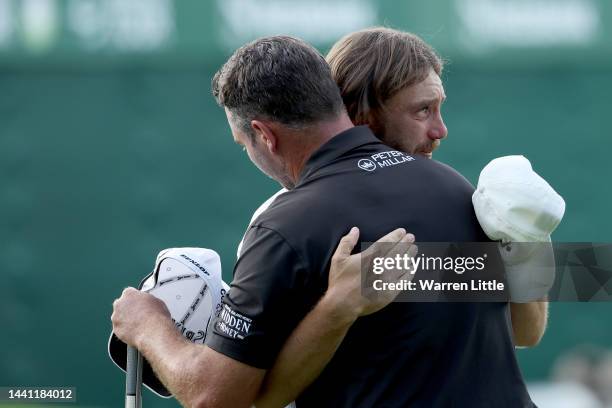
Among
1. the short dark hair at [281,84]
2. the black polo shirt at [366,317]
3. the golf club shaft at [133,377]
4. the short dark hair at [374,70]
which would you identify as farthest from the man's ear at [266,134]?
the golf club shaft at [133,377]

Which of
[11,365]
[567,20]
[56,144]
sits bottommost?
[11,365]

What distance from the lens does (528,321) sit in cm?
314

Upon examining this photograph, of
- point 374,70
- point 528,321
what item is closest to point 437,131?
point 374,70

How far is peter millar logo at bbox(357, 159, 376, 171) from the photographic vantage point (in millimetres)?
2848

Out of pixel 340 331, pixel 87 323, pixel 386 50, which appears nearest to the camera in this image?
pixel 340 331

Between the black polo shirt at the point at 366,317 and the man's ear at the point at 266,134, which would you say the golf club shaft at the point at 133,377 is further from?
the man's ear at the point at 266,134

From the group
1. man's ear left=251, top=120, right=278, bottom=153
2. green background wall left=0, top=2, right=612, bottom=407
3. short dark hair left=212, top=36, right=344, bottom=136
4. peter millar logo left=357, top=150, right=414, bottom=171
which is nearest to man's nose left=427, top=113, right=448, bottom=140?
peter millar logo left=357, top=150, right=414, bottom=171

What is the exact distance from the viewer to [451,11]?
8141 millimetres

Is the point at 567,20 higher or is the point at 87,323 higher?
the point at 567,20

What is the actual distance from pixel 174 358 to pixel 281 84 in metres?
0.80

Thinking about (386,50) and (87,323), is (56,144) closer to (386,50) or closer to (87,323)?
(87,323)

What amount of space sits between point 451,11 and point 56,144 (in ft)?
10.8

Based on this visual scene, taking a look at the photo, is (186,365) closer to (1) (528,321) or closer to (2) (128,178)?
(1) (528,321)

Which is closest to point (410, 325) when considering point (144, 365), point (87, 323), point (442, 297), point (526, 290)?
point (442, 297)
